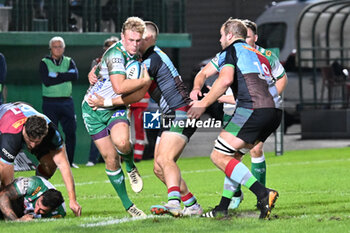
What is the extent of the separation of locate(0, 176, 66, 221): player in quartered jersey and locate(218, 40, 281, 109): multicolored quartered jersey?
7.03 ft

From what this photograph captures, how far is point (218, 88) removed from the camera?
380 inches

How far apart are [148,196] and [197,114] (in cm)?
337

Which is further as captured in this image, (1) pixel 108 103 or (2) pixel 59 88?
(2) pixel 59 88

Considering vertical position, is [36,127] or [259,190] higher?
[36,127]

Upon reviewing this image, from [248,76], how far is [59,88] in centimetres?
A: 824

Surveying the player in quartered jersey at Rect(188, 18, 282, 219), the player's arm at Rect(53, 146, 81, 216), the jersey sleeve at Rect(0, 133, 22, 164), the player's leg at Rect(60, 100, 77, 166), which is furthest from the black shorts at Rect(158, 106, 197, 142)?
the player's leg at Rect(60, 100, 77, 166)

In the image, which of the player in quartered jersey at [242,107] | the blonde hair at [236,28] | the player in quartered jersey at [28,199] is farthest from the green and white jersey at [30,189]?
the blonde hair at [236,28]

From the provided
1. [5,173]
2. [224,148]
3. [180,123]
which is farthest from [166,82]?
[5,173]

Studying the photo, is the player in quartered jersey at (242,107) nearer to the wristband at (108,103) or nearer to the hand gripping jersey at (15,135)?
the wristband at (108,103)

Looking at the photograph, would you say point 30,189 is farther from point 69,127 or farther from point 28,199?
point 69,127

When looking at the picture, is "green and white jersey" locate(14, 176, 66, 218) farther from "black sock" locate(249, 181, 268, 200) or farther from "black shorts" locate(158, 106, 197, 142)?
"black sock" locate(249, 181, 268, 200)

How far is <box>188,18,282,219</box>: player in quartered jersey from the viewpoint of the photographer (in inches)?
380

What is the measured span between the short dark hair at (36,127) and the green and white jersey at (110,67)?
3.98 ft

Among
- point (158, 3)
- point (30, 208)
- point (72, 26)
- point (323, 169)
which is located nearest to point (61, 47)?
point (72, 26)
